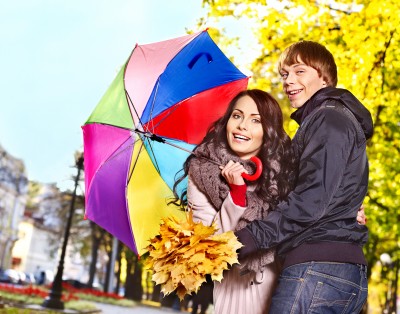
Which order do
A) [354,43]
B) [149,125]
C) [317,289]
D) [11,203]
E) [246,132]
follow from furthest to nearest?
[11,203]
[354,43]
[149,125]
[246,132]
[317,289]

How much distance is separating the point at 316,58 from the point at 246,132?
465 mm

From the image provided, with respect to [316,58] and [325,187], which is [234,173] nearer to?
[325,187]

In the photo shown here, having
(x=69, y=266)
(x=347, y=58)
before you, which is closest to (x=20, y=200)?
(x=69, y=266)

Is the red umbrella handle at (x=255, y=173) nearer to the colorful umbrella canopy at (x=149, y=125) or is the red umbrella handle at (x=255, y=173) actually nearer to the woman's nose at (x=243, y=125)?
the woman's nose at (x=243, y=125)

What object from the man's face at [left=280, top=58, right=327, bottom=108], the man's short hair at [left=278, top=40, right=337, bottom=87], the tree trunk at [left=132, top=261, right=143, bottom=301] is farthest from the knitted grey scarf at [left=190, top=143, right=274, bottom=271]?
the tree trunk at [left=132, top=261, right=143, bottom=301]

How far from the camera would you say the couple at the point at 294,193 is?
2.54 metres

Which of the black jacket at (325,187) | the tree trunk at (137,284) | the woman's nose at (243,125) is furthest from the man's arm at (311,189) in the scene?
the tree trunk at (137,284)

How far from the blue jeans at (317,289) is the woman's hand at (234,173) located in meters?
0.41

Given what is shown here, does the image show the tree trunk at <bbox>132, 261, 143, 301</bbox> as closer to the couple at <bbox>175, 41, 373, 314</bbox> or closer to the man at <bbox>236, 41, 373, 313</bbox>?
the couple at <bbox>175, 41, 373, 314</bbox>

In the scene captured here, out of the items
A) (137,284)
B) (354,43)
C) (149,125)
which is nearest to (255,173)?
(149,125)

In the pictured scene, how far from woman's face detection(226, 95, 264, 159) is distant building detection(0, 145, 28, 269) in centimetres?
6815

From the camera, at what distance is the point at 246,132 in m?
3.07

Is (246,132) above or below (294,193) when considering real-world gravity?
above

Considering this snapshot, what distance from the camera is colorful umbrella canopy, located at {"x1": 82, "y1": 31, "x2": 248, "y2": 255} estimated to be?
4.35 metres
